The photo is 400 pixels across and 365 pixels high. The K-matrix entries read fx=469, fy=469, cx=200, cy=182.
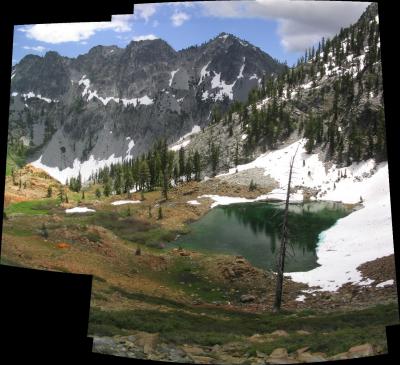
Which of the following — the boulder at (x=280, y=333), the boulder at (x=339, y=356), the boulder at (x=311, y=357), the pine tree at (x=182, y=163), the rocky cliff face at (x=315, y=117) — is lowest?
the boulder at (x=280, y=333)

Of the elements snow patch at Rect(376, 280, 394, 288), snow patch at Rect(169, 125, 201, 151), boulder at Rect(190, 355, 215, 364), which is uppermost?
snow patch at Rect(169, 125, 201, 151)

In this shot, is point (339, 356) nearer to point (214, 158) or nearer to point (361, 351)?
point (361, 351)

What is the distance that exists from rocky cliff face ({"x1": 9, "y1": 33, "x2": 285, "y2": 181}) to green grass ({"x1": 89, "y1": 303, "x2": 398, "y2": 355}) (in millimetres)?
15751

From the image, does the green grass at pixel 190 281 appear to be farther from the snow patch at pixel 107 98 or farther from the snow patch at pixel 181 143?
the snow patch at pixel 107 98

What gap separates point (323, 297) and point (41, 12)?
72.3 ft

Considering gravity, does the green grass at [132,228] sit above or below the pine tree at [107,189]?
below

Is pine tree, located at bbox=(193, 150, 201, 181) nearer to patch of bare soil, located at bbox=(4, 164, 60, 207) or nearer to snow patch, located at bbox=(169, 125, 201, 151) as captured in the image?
snow patch, located at bbox=(169, 125, 201, 151)

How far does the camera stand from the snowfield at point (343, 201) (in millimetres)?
29375

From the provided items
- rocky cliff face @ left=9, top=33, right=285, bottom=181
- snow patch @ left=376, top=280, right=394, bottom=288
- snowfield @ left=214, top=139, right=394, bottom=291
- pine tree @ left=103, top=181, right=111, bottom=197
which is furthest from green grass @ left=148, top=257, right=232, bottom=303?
rocky cliff face @ left=9, top=33, right=285, bottom=181

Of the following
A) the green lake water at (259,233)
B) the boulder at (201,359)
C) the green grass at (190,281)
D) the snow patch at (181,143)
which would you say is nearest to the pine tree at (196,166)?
the snow patch at (181,143)

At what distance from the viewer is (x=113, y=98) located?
45.7 metres

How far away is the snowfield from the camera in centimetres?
2938

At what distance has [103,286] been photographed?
88.5 ft

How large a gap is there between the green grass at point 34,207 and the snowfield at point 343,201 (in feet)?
38.7
